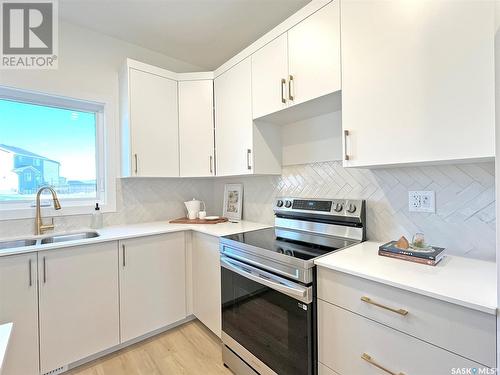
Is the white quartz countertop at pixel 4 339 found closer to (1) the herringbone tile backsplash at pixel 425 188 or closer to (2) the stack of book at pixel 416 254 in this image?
(2) the stack of book at pixel 416 254

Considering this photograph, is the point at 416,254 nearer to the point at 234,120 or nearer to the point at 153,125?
the point at 234,120

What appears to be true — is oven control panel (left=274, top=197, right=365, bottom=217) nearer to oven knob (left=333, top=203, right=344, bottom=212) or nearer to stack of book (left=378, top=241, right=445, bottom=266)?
oven knob (left=333, top=203, right=344, bottom=212)

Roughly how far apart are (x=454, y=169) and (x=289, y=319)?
1.15 meters


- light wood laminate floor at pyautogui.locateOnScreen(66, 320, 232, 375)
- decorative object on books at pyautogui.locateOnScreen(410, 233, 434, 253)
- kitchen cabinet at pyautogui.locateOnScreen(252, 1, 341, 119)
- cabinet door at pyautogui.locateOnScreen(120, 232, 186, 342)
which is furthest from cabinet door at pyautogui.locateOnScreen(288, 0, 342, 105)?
light wood laminate floor at pyautogui.locateOnScreen(66, 320, 232, 375)

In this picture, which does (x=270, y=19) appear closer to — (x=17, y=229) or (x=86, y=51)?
(x=86, y=51)

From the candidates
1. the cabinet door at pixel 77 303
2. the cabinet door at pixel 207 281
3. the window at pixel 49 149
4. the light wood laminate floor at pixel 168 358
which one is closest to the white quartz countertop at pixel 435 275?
the cabinet door at pixel 207 281

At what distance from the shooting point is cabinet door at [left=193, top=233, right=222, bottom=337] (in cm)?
183

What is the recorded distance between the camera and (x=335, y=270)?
44.0 inches

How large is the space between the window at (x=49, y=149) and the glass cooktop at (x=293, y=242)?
1.54 m

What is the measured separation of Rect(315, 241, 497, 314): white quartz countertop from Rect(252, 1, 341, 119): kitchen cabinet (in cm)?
94

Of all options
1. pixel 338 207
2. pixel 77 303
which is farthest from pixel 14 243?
pixel 338 207

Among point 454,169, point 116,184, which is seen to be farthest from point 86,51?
point 454,169

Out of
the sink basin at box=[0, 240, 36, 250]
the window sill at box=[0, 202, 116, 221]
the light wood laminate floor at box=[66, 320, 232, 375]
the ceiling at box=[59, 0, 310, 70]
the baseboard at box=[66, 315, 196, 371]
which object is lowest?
the light wood laminate floor at box=[66, 320, 232, 375]

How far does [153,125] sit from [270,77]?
117cm
